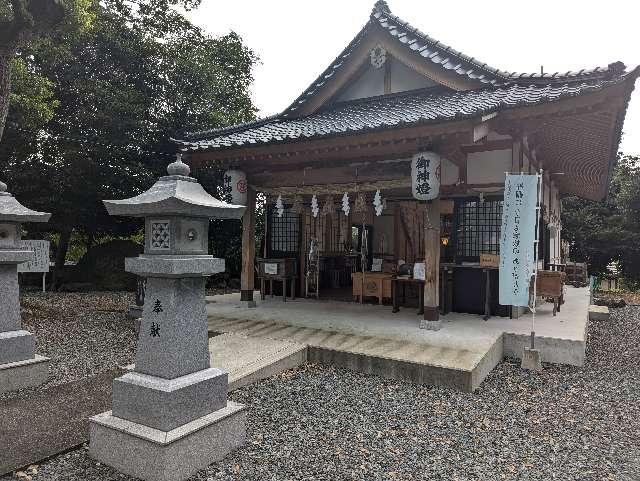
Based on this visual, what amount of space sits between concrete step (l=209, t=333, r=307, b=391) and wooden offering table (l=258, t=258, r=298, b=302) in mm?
3901

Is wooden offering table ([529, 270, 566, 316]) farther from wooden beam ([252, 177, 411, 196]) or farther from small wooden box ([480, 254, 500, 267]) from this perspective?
wooden beam ([252, 177, 411, 196])

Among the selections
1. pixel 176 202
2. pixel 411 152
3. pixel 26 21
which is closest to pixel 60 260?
pixel 26 21

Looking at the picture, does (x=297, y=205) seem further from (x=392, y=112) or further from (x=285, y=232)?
(x=392, y=112)

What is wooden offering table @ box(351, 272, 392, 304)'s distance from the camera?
1015 centimetres

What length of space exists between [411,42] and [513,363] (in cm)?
759

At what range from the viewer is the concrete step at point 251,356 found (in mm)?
5621

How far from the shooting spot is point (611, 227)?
22.2 m

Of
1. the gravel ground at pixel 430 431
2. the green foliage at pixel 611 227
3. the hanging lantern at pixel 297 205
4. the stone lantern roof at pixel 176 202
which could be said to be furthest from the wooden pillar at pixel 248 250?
the green foliage at pixel 611 227

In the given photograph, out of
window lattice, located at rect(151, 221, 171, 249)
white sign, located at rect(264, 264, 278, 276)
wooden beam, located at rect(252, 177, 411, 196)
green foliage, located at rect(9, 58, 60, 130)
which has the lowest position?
white sign, located at rect(264, 264, 278, 276)

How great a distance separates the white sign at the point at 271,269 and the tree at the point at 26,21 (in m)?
6.47

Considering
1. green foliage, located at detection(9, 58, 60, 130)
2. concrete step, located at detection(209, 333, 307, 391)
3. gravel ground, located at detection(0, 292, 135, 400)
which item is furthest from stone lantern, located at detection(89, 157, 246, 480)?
green foliage, located at detection(9, 58, 60, 130)

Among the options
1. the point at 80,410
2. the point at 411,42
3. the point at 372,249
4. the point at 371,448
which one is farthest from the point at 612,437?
the point at 372,249

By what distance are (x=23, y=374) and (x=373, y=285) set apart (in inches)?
278

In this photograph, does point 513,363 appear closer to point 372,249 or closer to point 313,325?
point 313,325
